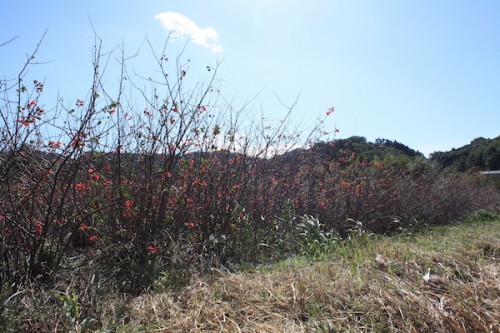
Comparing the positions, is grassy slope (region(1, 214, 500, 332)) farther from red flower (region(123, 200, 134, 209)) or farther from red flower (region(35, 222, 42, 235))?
red flower (region(123, 200, 134, 209))

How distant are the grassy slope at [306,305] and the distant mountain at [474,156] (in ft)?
88.1

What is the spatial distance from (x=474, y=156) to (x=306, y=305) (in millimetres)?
33104

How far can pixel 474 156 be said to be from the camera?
97.4 ft

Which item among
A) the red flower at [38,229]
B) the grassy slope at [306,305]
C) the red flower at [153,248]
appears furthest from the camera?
the red flower at [153,248]

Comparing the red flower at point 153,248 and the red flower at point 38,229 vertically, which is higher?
the red flower at point 38,229

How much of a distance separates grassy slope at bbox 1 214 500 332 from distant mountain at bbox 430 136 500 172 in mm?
26844

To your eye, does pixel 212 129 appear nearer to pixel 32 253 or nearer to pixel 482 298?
pixel 32 253

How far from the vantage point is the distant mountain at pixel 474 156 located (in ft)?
92.2

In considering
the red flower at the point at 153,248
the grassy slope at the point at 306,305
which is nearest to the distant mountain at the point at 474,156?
the grassy slope at the point at 306,305

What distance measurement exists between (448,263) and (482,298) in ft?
2.36

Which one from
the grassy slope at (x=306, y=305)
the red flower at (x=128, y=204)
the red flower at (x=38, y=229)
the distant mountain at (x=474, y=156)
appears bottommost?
the grassy slope at (x=306, y=305)

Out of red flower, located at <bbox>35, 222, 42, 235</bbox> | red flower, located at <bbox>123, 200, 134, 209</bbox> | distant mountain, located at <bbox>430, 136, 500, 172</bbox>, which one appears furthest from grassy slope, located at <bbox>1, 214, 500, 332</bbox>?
distant mountain, located at <bbox>430, 136, 500, 172</bbox>

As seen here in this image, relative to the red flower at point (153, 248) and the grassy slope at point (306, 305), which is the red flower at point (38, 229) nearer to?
the grassy slope at point (306, 305)

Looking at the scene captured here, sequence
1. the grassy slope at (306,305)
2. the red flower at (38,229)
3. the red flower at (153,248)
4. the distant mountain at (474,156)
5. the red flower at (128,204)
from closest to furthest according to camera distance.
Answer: the grassy slope at (306,305), the red flower at (38,229), the red flower at (153,248), the red flower at (128,204), the distant mountain at (474,156)
